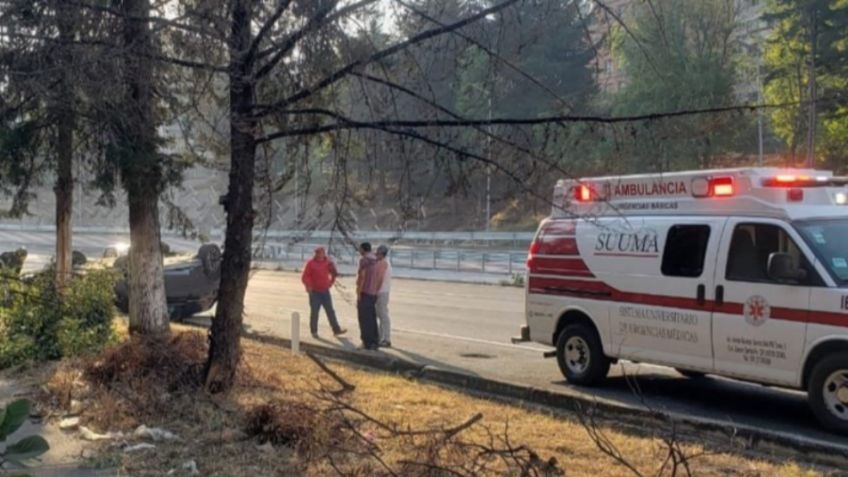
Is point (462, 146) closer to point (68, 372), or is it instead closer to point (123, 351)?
point (123, 351)

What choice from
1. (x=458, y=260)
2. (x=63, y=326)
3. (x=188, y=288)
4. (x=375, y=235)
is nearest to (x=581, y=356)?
(x=63, y=326)

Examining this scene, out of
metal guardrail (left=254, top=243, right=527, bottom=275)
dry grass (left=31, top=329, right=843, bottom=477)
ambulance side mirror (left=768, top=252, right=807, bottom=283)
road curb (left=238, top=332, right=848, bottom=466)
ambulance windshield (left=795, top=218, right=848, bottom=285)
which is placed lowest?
road curb (left=238, top=332, right=848, bottom=466)

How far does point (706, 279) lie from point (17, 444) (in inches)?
295

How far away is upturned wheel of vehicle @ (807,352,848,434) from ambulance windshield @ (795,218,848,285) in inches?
28.8

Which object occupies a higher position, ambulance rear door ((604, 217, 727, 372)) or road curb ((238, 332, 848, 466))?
ambulance rear door ((604, 217, 727, 372))

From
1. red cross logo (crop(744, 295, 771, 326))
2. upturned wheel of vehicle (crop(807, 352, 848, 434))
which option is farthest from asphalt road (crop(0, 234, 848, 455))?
red cross logo (crop(744, 295, 771, 326))

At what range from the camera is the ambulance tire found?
10328 millimetres

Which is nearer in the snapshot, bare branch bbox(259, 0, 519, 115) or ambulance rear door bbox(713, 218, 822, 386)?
bare branch bbox(259, 0, 519, 115)

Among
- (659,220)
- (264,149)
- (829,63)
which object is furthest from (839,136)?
(264,149)

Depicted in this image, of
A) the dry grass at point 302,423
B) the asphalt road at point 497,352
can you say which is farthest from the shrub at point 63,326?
the asphalt road at point 497,352

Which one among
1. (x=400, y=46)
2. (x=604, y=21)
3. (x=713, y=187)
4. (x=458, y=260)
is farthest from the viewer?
(x=458, y=260)

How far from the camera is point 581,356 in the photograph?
34.8 feet

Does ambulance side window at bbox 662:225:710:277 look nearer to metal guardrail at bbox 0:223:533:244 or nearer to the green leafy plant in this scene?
metal guardrail at bbox 0:223:533:244

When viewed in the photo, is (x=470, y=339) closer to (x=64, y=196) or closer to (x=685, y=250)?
(x=685, y=250)
